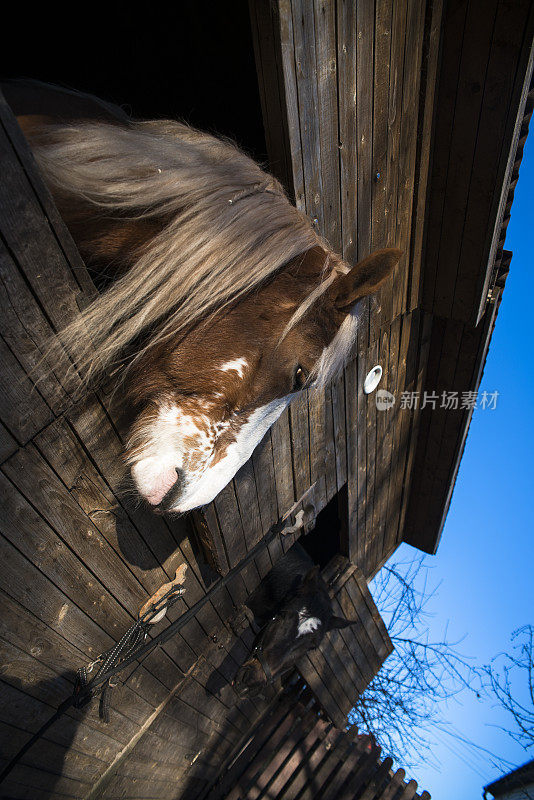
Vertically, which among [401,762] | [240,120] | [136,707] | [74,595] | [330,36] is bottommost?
[136,707]

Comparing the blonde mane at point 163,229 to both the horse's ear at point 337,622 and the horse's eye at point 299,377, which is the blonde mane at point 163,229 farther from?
the horse's ear at point 337,622

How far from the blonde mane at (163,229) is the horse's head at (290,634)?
2698 mm

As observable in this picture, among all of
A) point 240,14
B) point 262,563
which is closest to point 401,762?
point 262,563

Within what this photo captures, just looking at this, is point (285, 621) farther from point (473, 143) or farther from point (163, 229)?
point (473, 143)

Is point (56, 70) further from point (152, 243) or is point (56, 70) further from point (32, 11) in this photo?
point (152, 243)

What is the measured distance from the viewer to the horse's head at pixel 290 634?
310 centimetres

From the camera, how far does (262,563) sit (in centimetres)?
277

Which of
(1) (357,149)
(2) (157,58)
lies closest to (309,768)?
(1) (357,149)

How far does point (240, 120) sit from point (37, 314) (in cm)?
212

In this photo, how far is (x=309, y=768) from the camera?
3.70m

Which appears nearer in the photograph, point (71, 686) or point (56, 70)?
point (71, 686)

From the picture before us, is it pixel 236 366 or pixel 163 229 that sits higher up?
pixel 163 229

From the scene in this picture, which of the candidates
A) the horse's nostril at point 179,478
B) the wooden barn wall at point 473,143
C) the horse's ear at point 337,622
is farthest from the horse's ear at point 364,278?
the horse's ear at point 337,622

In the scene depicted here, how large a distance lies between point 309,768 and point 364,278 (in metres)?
4.19
